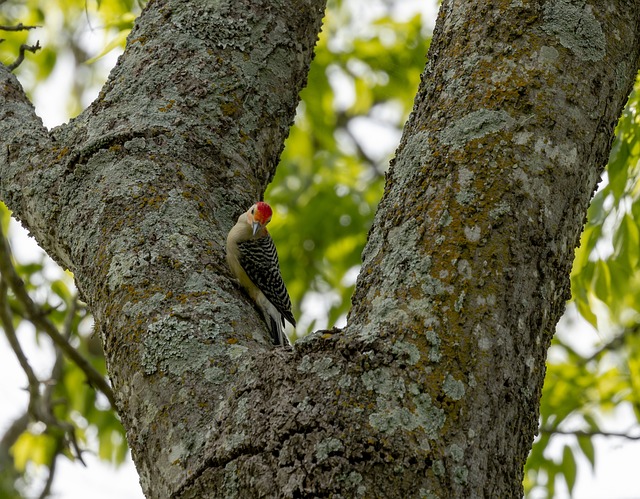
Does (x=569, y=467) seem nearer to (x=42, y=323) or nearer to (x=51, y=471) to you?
(x=42, y=323)

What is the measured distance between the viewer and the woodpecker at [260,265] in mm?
3492

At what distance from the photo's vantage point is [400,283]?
2.17 m

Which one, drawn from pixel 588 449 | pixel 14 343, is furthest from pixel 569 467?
pixel 14 343

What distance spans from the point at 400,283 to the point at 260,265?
2808 millimetres

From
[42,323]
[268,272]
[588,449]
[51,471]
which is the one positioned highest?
[268,272]

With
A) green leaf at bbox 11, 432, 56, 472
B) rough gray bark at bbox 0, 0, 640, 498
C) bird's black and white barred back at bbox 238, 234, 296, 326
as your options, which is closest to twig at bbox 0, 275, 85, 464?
green leaf at bbox 11, 432, 56, 472

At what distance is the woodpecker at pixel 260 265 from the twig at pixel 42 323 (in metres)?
1.15

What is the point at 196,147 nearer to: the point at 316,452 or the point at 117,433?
the point at 316,452

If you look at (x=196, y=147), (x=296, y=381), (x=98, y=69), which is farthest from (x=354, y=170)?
(x=296, y=381)

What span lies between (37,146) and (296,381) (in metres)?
1.61

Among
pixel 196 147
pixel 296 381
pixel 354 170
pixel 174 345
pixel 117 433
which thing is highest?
pixel 354 170

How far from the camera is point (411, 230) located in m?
2.24

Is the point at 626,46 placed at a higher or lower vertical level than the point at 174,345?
higher

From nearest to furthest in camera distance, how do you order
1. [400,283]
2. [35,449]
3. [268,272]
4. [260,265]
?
[400,283]
[260,265]
[268,272]
[35,449]
